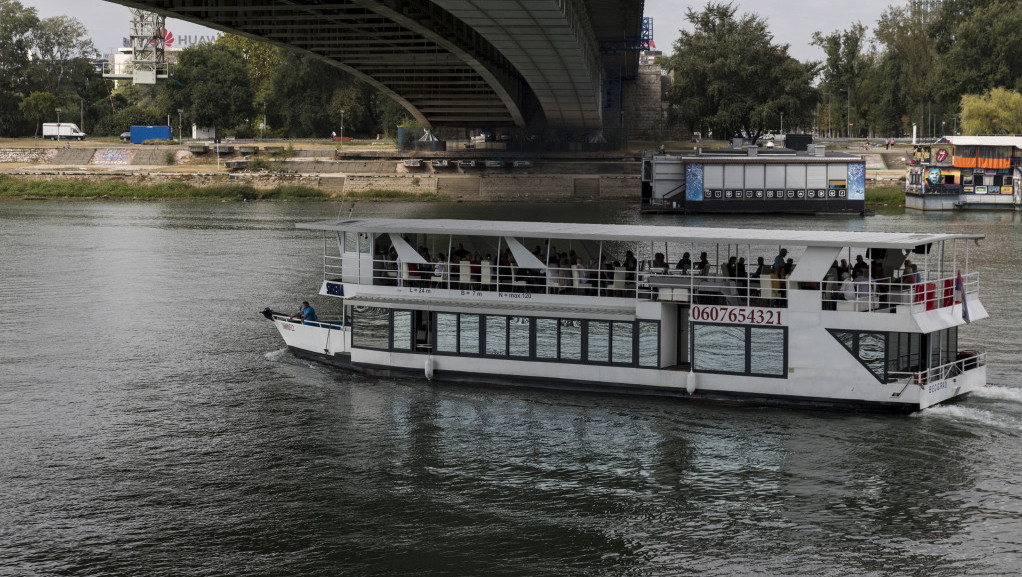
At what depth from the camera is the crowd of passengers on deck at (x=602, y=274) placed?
24.5 metres

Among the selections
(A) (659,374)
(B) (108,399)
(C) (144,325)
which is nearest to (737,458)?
(A) (659,374)

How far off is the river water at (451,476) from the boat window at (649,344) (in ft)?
2.75

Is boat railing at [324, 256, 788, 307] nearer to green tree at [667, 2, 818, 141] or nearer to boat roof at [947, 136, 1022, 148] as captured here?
boat roof at [947, 136, 1022, 148]

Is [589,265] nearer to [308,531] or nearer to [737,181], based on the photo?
[308,531]

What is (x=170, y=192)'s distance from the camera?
3703 inches

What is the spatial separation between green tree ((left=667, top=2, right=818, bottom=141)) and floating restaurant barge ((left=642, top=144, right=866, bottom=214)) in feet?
65.1

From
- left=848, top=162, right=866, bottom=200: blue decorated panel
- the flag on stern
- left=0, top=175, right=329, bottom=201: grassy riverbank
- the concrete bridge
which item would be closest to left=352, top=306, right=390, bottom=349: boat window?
the flag on stern

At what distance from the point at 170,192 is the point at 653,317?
75388 mm

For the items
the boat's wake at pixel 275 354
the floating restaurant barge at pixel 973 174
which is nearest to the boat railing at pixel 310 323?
the boat's wake at pixel 275 354

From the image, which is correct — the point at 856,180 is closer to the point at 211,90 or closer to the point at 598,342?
the point at 598,342

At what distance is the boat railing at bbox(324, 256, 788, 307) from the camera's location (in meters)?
25.1

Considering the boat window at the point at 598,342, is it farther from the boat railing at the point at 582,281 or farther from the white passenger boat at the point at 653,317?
the boat railing at the point at 582,281

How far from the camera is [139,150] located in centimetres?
10544

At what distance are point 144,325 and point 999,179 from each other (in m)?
65.4
